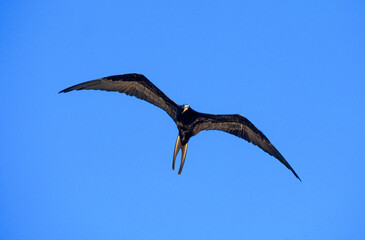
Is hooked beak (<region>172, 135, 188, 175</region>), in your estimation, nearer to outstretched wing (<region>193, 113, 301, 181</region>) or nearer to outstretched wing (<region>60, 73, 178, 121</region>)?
outstretched wing (<region>193, 113, 301, 181</region>)

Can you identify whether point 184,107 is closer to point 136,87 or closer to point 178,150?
point 178,150

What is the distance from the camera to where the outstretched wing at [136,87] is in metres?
10.6

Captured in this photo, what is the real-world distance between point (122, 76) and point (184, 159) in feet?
12.5

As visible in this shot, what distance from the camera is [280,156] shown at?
1105 centimetres

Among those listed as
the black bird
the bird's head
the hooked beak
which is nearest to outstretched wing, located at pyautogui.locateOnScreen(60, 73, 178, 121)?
the black bird

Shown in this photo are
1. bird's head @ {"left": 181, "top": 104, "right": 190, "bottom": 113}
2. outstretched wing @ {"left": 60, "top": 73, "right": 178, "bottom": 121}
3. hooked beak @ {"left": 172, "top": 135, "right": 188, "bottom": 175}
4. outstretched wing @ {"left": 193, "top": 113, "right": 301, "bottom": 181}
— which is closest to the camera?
bird's head @ {"left": 181, "top": 104, "right": 190, "bottom": 113}

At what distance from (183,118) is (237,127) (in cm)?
225

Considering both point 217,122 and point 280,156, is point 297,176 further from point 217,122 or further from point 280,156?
point 217,122

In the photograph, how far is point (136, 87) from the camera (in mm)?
11000

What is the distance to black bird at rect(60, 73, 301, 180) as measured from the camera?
419 inches

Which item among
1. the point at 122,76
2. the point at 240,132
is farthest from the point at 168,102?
the point at 240,132

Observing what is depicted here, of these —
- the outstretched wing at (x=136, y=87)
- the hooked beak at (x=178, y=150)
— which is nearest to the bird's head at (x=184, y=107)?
the outstretched wing at (x=136, y=87)

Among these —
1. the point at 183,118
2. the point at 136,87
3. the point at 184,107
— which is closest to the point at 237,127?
the point at 183,118

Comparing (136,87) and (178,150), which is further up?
(136,87)
